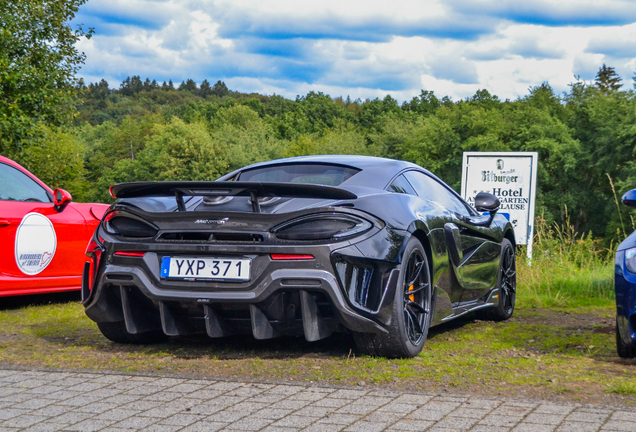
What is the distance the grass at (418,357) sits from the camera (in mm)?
3957

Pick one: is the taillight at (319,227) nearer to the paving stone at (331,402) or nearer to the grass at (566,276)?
the paving stone at (331,402)

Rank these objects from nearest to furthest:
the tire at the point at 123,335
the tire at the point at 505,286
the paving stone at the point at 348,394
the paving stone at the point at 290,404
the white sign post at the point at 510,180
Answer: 1. the paving stone at the point at 290,404
2. the paving stone at the point at 348,394
3. the tire at the point at 123,335
4. the tire at the point at 505,286
5. the white sign post at the point at 510,180

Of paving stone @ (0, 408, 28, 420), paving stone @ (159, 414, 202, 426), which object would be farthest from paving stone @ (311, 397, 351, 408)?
paving stone @ (0, 408, 28, 420)

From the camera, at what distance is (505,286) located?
6957 millimetres

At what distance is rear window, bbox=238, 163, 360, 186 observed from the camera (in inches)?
194

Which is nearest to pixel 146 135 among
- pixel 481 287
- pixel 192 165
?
pixel 192 165

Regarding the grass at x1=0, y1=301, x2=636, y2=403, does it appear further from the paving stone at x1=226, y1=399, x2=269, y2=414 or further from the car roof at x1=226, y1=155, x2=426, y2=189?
the car roof at x1=226, y1=155, x2=426, y2=189

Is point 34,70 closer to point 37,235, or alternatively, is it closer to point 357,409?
point 37,235

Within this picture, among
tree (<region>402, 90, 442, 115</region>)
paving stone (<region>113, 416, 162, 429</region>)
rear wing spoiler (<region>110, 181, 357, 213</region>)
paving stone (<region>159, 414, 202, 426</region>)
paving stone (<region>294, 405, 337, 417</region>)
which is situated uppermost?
tree (<region>402, 90, 442, 115</region>)

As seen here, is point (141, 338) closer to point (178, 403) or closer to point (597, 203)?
point (178, 403)

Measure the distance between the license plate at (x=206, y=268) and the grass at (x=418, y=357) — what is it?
1.77 ft

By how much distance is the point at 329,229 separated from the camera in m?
4.23

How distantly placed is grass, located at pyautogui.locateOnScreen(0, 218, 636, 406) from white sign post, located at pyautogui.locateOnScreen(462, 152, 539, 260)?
6.85 meters

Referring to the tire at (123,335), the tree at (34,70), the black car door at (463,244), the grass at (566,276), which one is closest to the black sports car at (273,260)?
the tire at (123,335)
